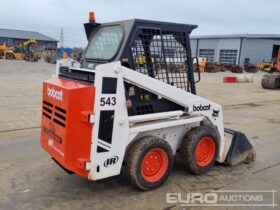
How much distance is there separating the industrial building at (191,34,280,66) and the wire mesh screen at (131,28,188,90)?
1672 inches

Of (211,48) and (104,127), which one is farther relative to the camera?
(211,48)

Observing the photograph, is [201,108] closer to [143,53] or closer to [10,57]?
[143,53]

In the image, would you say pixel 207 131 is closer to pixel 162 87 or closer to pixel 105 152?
pixel 162 87

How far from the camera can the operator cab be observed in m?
3.66

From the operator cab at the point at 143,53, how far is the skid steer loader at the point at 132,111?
1 centimetres

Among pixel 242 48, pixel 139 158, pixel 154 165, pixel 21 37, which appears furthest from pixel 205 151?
pixel 21 37

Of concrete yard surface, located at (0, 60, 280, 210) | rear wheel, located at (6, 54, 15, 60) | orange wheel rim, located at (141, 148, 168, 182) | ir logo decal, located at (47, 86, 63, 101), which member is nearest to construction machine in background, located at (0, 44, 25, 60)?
rear wheel, located at (6, 54, 15, 60)

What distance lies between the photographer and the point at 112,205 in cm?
Result: 352

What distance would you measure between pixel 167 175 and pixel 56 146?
4.93 ft

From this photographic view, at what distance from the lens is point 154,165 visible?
3920 mm

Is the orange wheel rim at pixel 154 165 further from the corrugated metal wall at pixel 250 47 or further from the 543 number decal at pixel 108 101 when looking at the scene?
the corrugated metal wall at pixel 250 47

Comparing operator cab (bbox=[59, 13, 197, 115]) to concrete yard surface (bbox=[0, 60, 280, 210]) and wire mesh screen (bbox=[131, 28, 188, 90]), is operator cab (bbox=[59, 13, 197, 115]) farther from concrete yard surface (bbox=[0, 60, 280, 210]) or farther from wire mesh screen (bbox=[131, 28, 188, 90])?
concrete yard surface (bbox=[0, 60, 280, 210])

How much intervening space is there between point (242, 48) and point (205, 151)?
147ft

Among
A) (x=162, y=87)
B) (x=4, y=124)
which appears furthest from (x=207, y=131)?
(x=4, y=124)
